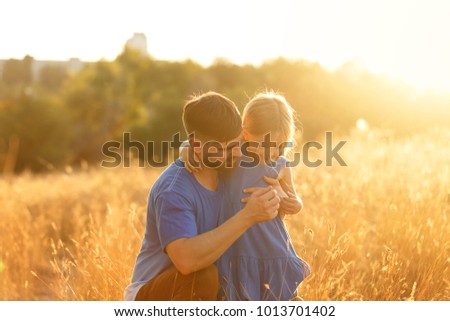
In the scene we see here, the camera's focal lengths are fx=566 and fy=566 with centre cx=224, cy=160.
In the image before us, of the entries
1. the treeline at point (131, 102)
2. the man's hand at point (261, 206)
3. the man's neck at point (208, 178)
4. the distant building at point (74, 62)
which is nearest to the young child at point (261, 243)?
the man's neck at point (208, 178)

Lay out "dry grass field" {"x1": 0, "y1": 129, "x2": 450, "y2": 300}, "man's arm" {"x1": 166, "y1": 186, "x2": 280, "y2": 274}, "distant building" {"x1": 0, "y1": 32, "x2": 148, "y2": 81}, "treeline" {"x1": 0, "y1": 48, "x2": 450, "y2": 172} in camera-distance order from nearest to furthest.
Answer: "man's arm" {"x1": 166, "y1": 186, "x2": 280, "y2": 274}, "dry grass field" {"x1": 0, "y1": 129, "x2": 450, "y2": 300}, "treeline" {"x1": 0, "y1": 48, "x2": 450, "y2": 172}, "distant building" {"x1": 0, "y1": 32, "x2": 148, "y2": 81}

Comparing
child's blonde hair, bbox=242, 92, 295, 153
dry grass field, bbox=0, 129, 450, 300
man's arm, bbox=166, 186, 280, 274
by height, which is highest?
child's blonde hair, bbox=242, 92, 295, 153

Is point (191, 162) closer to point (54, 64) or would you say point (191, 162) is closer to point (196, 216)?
point (196, 216)

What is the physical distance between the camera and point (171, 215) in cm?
253

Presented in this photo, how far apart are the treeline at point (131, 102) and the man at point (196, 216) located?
946 inches

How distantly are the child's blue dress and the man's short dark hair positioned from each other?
35cm

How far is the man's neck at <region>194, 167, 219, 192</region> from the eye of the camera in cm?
272

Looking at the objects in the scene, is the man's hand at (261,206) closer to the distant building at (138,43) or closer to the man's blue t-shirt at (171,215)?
the man's blue t-shirt at (171,215)

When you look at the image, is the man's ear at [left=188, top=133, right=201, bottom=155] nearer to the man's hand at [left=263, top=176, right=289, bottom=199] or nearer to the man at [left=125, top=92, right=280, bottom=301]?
the man at [left=125, top=92, right=280, bottom=301]

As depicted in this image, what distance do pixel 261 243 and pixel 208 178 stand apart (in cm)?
48

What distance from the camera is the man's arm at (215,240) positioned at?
2.44m

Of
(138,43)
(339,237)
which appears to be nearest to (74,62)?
(138,43)

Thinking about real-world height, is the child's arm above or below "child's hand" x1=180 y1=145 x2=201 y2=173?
below

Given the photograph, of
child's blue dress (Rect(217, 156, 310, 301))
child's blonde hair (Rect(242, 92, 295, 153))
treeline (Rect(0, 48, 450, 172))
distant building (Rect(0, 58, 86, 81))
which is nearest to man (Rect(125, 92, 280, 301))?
child's blue dress (Rect(217, 156, 310, 301))
